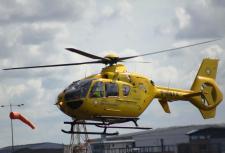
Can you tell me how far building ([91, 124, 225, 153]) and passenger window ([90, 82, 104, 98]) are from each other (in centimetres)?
9870

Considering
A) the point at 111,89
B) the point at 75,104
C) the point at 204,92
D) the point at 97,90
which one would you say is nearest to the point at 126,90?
A: the point at 111,89

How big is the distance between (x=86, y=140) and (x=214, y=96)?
48568 mm

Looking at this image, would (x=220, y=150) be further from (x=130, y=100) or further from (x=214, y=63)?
(x=130, y=100)

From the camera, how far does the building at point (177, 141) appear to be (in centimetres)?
14789

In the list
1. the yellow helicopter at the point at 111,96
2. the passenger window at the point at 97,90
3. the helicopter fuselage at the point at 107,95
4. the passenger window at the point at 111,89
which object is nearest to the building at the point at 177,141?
the yellow helicopter at the point at 111,96

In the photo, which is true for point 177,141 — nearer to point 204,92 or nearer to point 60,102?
point 204,92

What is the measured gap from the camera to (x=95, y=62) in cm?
5256

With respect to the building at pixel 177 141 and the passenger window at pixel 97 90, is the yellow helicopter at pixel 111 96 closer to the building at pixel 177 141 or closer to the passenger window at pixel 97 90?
the passenger window at pixel 97 90

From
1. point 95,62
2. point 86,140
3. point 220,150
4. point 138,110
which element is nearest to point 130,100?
point 138,110

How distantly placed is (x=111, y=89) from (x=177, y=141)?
126639mm

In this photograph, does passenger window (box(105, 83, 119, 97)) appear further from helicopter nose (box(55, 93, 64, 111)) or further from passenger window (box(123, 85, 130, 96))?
helicopter nose (box(55, 93, 64, 111))

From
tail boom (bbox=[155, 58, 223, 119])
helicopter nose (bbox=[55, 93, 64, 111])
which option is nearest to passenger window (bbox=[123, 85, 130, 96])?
helicopter nose (bbox=[55, 93, 64, 111])

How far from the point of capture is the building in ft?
485

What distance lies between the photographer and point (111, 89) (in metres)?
49.9
